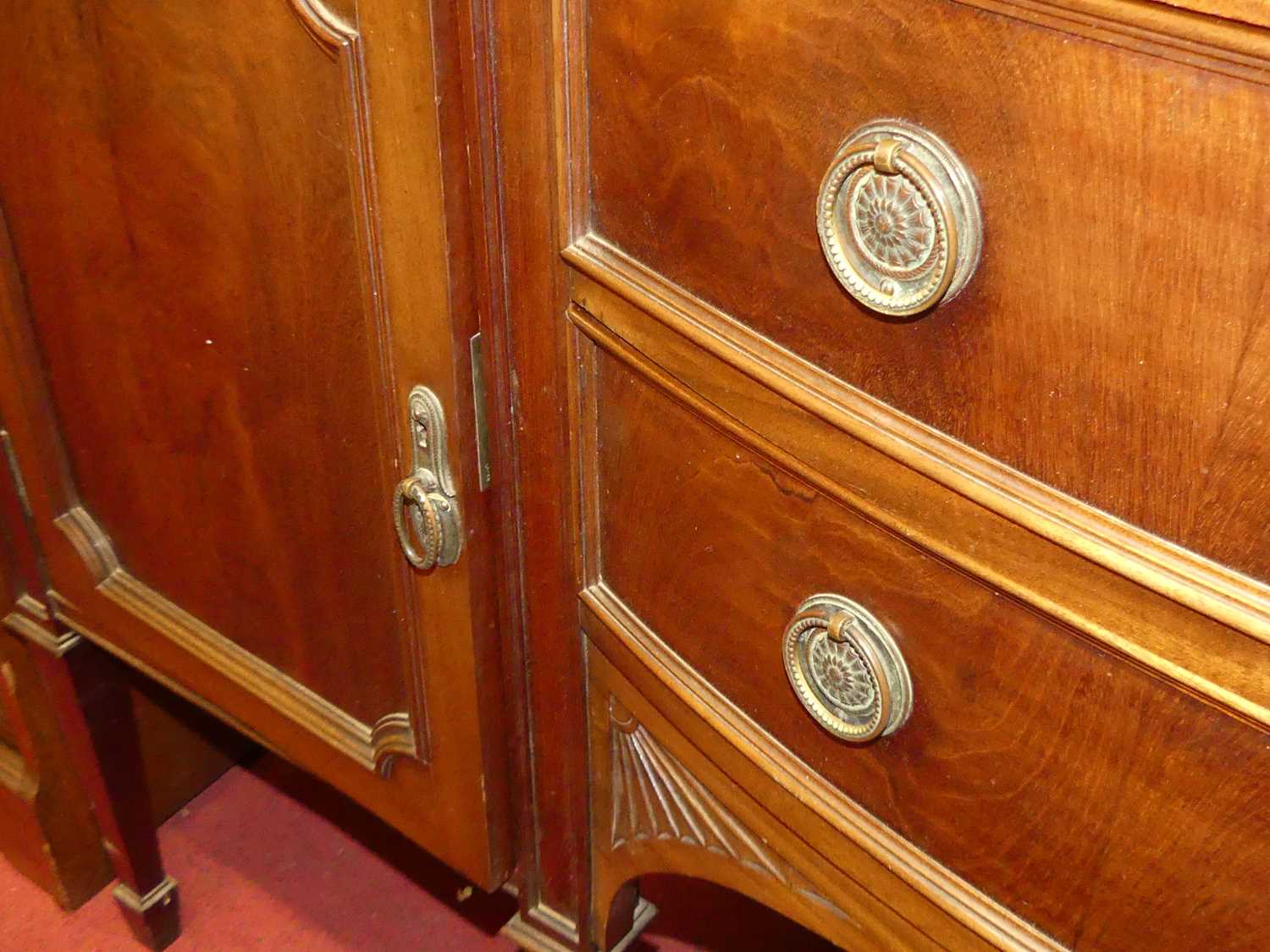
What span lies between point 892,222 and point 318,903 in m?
1.12

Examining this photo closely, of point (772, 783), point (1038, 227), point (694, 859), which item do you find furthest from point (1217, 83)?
point (694, 859)

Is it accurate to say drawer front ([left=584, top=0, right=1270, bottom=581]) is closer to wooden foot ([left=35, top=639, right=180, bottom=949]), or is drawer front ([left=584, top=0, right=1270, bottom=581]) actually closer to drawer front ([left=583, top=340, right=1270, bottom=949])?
drawer front ([left=583, top=340, right=1270, bottom=949])

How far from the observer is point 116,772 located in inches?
47.9

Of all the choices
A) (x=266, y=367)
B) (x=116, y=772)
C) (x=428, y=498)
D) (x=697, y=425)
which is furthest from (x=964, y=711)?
(x=116, y=772)

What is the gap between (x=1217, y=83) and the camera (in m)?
0.35

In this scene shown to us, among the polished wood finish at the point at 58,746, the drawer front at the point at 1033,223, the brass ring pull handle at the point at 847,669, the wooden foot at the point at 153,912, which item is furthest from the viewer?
the wooden foot at the point at 153,912

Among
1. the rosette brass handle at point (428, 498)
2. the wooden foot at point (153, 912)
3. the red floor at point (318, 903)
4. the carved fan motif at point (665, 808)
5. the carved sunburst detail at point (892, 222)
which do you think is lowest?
the red floor at point (318, 903)

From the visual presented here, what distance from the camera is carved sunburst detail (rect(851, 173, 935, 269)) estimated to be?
433 millimetres

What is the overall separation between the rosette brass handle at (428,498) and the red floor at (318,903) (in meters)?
0.70

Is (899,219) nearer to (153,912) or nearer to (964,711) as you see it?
(964,711)

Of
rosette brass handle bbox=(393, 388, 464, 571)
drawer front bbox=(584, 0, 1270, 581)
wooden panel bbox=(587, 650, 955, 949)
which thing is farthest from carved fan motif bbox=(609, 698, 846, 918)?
drawer front bbox=(584, 0, 1270, 581)

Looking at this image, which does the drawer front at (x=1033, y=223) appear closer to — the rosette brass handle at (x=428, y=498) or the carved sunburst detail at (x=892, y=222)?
the carved sunburst detail at (x=892, y=222)

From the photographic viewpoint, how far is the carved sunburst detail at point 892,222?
0.43 meters

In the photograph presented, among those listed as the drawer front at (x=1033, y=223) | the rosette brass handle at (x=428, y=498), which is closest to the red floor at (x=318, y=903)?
the rosette brass handle at (x=428, y=498)
